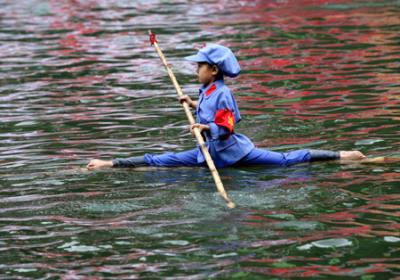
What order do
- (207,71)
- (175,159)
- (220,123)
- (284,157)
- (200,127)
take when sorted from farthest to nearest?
(175,159)
(284,157)
(207,71)
(220,123)
(200,127)

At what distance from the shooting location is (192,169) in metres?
8.64

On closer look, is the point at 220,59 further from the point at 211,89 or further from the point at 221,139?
the point at 221,139

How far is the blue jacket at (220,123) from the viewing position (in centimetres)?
800

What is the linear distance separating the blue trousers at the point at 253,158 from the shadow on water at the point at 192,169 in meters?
0.10

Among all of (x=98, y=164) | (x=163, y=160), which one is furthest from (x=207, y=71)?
(x=98, y=164)

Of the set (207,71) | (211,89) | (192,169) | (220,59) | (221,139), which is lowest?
(192,169)

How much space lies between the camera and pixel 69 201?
7535 millimetres

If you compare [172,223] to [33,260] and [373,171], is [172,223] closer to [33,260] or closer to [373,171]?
[33,260]

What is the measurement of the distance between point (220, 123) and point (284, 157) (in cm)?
83

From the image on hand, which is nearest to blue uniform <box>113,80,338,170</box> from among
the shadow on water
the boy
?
the boy

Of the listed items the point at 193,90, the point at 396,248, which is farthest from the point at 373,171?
the point at 193,90

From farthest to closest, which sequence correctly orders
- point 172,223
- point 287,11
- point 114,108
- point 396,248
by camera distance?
point 287,11 → point 114,108 → point 172,223 → point 396,248

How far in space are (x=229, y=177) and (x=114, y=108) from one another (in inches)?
167

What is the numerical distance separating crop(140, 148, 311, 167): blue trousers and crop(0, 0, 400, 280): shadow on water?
10cm
